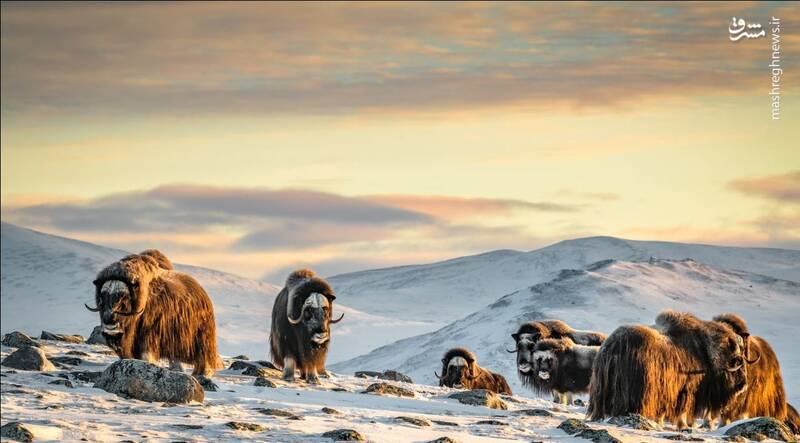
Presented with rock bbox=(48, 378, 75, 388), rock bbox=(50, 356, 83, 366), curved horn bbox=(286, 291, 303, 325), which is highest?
curved horn bbox=(286, 291, 303, 325)

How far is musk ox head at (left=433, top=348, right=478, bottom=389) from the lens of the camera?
34.3 m

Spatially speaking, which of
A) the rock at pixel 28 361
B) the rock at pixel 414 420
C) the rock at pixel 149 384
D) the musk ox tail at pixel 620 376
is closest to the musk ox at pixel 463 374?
the musk ox tail at pixel 620 376

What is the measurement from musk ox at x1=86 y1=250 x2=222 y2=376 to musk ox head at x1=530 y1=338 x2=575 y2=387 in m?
10.1

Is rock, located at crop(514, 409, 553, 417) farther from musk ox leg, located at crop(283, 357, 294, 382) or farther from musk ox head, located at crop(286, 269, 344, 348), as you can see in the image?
musk ox leg, located at crop(283, 357, 294, 382)

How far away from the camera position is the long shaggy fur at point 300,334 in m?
24.7

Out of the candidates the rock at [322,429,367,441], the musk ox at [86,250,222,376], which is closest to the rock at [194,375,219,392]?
the musk ox at [86,250,222,376]

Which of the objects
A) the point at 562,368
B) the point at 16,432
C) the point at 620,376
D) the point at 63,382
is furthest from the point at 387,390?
the point at 16,432

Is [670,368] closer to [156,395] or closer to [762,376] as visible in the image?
[762,376]

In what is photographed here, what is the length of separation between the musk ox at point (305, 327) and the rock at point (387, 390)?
118cm

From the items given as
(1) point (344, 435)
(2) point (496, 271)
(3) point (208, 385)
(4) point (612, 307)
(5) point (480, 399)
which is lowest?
(1) point (344, 435)

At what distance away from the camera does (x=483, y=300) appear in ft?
501

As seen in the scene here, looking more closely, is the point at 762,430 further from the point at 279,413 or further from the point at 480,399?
the point at 279,413

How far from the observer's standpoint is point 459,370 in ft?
113

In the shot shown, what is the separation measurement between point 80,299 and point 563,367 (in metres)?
93.4
